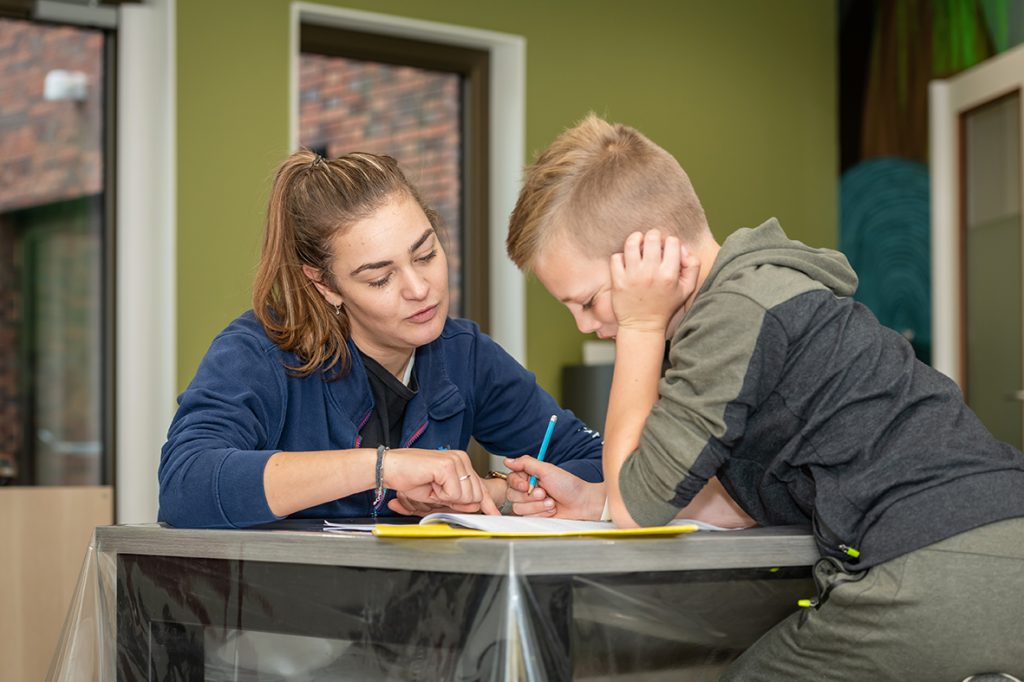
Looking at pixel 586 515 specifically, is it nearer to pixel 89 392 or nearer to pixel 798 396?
pixel 798 396

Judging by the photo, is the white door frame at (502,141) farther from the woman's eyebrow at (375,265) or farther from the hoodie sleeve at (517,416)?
the woman's eyebrow at (375,265)

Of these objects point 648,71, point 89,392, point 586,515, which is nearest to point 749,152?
point 648,71

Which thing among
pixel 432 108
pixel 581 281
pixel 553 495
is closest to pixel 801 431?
pixel 581 281

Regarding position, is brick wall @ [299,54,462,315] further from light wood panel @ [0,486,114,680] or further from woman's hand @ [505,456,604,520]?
woman's hand @ [505,456,604,520]

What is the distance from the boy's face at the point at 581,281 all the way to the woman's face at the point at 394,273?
1.08ft

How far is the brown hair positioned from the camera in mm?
1577

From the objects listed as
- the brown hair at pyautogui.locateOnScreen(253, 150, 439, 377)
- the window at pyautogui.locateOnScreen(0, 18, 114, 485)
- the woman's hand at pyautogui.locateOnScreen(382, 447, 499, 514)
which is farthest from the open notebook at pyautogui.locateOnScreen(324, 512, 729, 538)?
the window at pyautogui.locateOnScreen(0, 18, 114, 485)

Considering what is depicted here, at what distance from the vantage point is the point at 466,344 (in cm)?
181

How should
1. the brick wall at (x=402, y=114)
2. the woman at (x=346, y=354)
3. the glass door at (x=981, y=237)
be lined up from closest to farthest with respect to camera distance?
the woman at (x=346, y=354), the glass door at (x=981, y=237), the brick wall at (x=402, y=114)

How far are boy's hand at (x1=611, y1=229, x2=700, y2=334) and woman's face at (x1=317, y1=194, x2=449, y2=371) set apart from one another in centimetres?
44

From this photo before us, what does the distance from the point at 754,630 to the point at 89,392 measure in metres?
3.01

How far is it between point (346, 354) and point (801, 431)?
0.70 metres

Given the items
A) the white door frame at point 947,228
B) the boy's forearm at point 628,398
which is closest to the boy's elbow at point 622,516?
the boy's forearm at point 628,398

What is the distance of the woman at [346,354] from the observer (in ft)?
4.64
